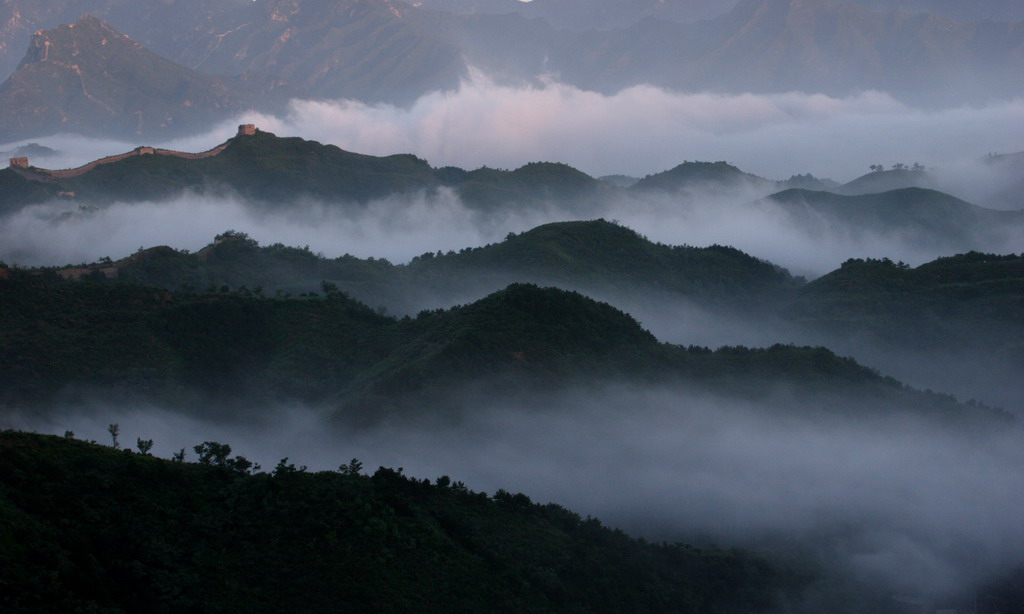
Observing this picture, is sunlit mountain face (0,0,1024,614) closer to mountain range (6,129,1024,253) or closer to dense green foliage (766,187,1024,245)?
mountain range (6,129,1024,253)

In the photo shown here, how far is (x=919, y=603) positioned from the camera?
115ft

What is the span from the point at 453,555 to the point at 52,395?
25.1 metres

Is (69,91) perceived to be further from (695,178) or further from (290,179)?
(695,178)

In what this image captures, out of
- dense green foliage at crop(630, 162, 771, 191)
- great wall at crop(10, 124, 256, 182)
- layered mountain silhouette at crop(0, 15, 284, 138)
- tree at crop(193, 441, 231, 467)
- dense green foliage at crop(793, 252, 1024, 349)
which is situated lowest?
tree at crop(193, 441, 231, 467)

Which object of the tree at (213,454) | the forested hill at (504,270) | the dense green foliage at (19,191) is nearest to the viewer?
the tree at (213,454)

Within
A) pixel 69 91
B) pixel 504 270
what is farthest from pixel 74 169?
pixel 69 91

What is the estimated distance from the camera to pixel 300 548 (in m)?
26.4

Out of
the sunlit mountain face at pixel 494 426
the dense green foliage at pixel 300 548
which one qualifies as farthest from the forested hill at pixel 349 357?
the dense green foliage at pixel 300 548

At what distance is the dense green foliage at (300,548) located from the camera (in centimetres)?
2223

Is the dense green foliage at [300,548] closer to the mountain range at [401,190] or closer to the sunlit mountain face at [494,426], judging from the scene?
the sunlit mountain face at [494,426]

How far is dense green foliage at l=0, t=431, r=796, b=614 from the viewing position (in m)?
22.2

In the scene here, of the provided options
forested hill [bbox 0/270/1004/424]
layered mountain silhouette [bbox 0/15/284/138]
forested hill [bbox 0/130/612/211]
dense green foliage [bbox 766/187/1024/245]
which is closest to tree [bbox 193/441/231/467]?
forested hill [bbox 0/270/1004/424]

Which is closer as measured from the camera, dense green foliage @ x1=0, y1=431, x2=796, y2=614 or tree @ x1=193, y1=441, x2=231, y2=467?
dense green foliage @ x1=0, y1=431, x2=796, y2=614

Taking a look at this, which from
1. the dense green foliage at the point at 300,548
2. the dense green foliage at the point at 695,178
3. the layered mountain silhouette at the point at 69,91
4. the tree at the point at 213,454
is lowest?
the dense green foliage at the point at 300,548
